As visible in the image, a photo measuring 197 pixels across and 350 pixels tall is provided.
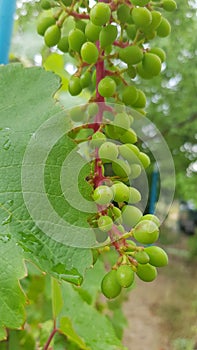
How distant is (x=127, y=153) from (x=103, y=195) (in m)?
0.09

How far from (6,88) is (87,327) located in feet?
1.66

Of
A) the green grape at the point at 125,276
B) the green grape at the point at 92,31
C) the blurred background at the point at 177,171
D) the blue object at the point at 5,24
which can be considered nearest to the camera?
the green grape at the point at 125,276

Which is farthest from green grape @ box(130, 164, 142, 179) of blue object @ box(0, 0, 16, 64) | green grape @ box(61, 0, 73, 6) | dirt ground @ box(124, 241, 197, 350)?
dirt ground @ box(124, 241, 197, 350)

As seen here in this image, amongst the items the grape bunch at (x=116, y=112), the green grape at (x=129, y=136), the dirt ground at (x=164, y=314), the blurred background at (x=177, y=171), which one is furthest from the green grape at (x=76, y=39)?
the dirt ground at (x=164, y=314)

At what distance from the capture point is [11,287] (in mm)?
475

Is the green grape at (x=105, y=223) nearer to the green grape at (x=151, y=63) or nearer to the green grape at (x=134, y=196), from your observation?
the green grape at (x=134, y=196)

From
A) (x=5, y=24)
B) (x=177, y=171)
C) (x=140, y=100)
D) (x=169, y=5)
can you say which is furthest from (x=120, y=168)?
(x=177, y=171)

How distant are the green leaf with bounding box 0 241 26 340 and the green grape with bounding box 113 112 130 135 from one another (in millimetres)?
172

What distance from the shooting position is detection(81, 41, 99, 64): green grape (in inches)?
20.8

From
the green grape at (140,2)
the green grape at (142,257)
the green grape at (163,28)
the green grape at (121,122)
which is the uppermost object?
the green grape at (140,2)

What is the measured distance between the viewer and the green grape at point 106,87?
0.53m

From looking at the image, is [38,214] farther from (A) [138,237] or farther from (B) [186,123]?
Result: (B) [186,123]

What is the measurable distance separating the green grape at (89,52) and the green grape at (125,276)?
227 mm

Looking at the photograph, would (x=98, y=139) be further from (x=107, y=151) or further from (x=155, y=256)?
(x=155, y=256)
